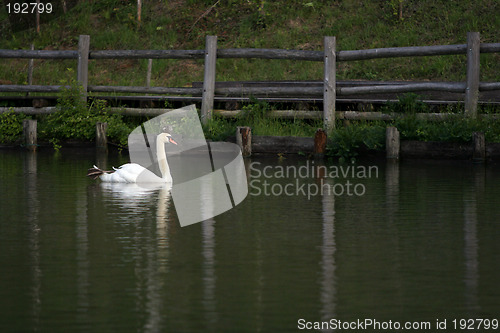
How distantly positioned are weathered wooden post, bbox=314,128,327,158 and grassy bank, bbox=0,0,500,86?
12375 millimetres

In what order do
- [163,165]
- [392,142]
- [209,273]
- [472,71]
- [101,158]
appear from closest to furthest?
[209,273] < [163,165] < [392,142] < [472,71] < [101,158]

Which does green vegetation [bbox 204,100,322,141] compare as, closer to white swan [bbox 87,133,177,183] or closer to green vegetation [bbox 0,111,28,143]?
green vegetation [bbox 0,111,28,143]

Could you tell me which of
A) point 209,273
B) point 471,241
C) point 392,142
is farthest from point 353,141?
point 209,273

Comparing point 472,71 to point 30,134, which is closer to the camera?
point 472,71

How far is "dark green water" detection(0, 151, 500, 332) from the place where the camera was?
5.89m

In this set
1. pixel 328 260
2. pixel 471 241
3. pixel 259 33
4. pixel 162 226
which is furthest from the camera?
pixel 259 33

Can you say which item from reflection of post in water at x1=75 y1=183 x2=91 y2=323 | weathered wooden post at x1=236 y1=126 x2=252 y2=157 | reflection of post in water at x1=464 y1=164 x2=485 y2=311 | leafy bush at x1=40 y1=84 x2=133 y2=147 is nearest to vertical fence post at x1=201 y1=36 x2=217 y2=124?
weathered wooden post at x1=236 y1=126 x2=252 y2=157

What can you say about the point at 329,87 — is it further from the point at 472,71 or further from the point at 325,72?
the point at 472,71

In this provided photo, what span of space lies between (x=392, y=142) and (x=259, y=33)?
19.3 meters

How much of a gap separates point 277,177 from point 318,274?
731 centimetres

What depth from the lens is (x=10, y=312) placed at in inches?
234

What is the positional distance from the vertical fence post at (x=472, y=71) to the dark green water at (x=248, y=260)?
4.80 metres

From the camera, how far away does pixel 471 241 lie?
332 inches

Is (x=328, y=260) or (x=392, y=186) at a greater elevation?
(x=392, y=186)
